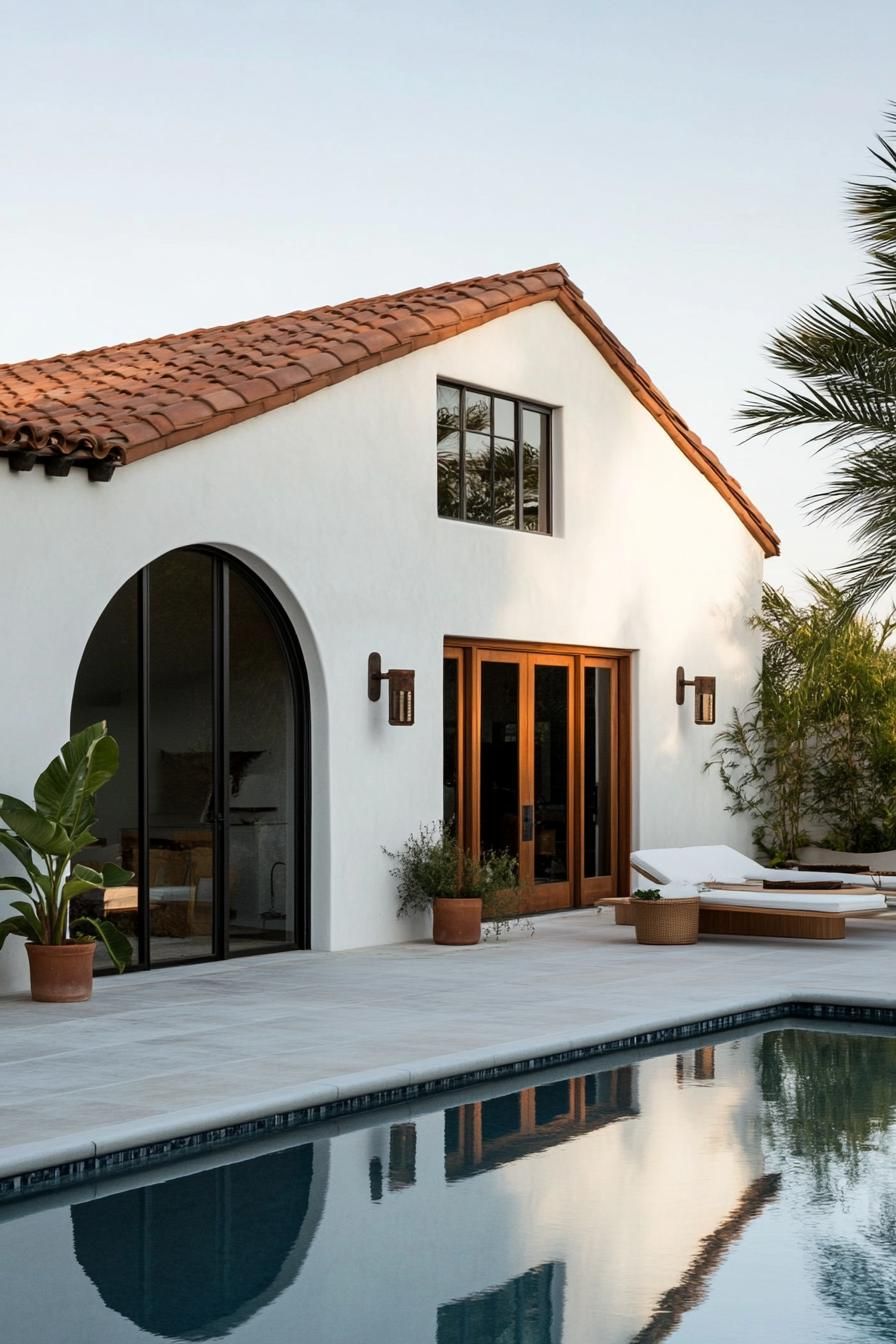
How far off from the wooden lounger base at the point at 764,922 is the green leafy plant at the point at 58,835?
227 inches

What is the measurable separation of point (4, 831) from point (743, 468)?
1872 centimetres

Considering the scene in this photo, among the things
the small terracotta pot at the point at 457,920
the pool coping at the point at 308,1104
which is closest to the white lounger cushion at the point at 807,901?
the small terracotta pot at the point at 457,920

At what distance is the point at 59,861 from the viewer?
34.6ft

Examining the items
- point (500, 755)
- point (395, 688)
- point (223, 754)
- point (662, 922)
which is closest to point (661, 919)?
point (662, 922)

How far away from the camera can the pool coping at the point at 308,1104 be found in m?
6.46

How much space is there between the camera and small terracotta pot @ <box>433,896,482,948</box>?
14.1m

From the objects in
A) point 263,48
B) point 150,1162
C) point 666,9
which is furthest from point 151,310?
point 150,1162

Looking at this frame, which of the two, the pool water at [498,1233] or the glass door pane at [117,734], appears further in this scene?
the glass door pane at [117,734]

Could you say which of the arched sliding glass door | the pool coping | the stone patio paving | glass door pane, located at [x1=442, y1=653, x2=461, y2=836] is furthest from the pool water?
glass door pane, located at [x1=442, y1=653, x2=461, y2=836]

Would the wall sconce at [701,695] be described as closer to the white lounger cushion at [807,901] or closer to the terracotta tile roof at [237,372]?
the terracotta tile roof at [237,372]

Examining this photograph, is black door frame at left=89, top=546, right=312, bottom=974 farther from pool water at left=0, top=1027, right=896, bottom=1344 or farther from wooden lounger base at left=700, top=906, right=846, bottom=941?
pool water at left=0, top=1027, right=896, bottom=1344

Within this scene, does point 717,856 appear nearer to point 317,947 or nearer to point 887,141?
point 317,947

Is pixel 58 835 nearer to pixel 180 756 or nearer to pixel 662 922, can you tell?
pixel 180 756

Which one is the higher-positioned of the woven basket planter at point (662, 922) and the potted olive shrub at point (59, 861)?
the potted olive shrub at point (59, 861)
